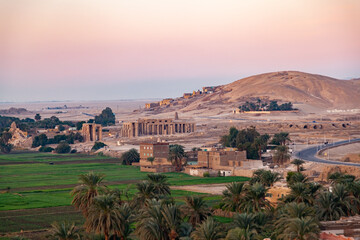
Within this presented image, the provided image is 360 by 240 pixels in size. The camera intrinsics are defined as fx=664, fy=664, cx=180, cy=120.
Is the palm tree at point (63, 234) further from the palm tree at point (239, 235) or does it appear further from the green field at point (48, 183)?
the green field at point (48, 183)

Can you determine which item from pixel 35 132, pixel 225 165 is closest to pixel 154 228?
pixel 225 165

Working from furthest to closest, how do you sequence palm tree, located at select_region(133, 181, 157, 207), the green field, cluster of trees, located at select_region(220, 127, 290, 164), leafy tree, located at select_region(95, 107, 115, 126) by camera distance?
leafy tree, located at select_region(95, 107, 115, 126) < cluster of trees, located at select_region(220, 127, 290, 164) < the green field < palm tree, located at select_region(133, 181, 157, 207)

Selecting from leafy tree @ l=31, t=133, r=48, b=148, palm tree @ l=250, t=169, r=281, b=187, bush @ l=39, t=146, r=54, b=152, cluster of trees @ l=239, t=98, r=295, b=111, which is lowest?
bush @ l=39, t=146, r=54, b=152

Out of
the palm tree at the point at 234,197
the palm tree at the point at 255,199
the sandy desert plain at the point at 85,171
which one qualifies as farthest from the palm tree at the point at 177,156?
the palm tree at the point at 255,199

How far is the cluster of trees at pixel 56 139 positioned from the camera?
348 ft

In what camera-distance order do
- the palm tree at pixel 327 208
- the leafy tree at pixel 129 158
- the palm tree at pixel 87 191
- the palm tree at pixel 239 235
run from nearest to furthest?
the palm tree at pixel 239 235 → the palm tree at pixel 87 191 → the palm tree at pixel 327 208 → the leafy tree at pixel 129 158

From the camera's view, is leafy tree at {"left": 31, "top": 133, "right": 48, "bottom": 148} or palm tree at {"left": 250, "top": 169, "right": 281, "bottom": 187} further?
leafy tree at {"left": 31, "top": 133, "right": 48, "bottom": 148}

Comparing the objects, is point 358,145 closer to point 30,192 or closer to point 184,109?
point 30,192

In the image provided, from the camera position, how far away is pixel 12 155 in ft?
300

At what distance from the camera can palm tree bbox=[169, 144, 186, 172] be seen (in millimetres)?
63188

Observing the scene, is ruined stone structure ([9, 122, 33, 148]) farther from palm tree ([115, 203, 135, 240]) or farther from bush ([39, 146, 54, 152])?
palm tree ([115, 203, 135, 240])

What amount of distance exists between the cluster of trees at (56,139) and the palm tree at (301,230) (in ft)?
277

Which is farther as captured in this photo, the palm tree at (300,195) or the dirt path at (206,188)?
the dirt path at (206,188)

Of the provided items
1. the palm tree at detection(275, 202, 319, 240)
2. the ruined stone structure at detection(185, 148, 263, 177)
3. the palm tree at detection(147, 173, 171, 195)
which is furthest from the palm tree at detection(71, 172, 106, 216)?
the ruined stone structure at detection(185, 148, 263, 177)
